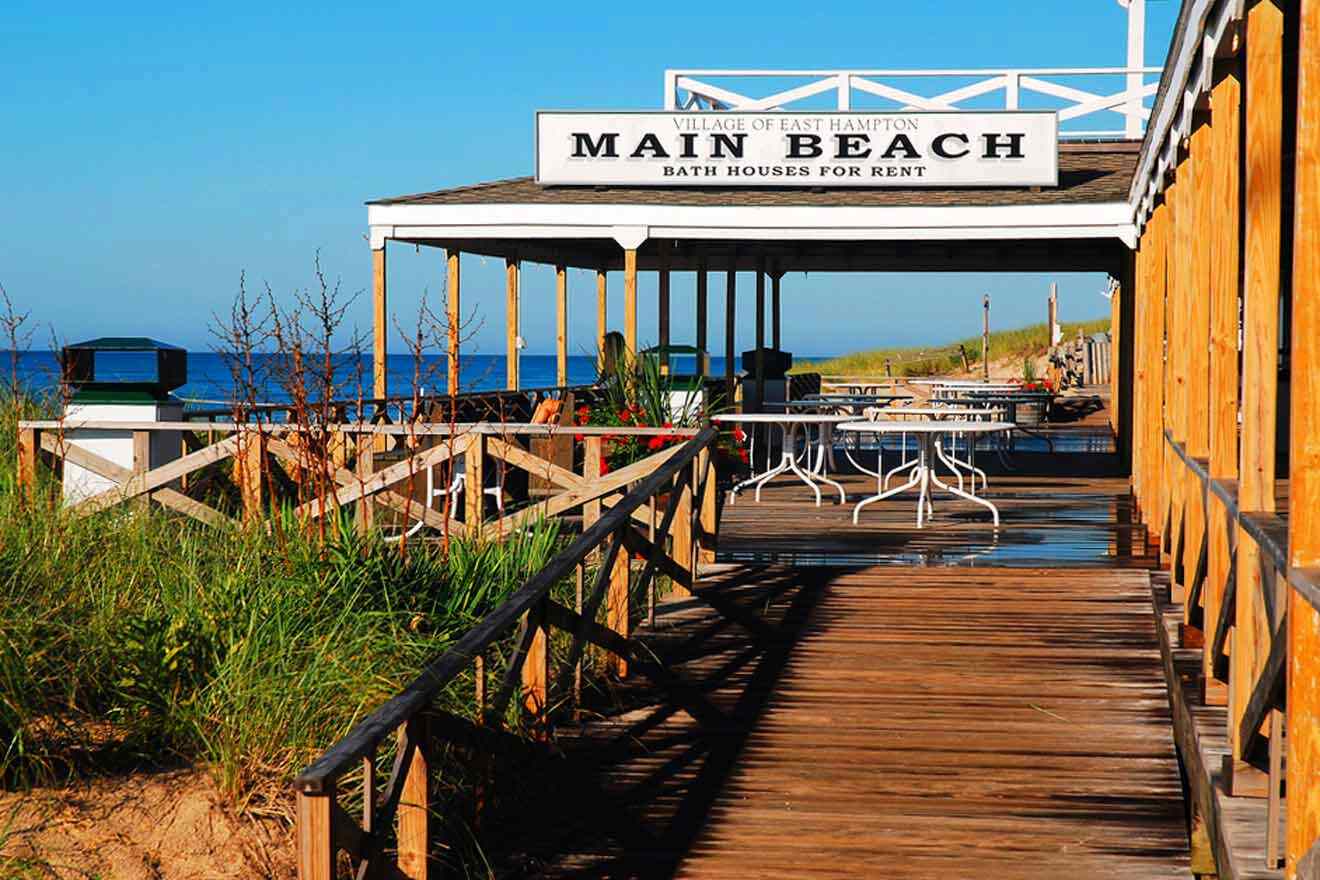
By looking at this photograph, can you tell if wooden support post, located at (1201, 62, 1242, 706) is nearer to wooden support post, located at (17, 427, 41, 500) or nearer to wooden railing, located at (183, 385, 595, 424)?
wooden railing, located at (183, 385, 595, 424)

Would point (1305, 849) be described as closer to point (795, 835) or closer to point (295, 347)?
point (795, 835)

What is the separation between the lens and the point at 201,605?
5738mm

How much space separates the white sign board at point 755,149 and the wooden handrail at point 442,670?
943cm

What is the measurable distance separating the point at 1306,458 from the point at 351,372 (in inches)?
185

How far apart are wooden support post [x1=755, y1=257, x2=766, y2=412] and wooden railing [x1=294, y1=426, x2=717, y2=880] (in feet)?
27.0

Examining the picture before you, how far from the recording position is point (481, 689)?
5.14 metres

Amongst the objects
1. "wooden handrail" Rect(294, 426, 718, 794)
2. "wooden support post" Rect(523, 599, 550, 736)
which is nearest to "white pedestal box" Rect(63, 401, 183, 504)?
"wooden handrail" Rect(294, 426, 718, 794)

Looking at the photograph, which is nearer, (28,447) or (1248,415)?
(1248,415)

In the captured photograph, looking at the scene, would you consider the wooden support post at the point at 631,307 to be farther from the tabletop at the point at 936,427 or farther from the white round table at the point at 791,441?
the tabletop at the point at 936,427

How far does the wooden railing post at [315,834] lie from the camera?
3246 millimetres

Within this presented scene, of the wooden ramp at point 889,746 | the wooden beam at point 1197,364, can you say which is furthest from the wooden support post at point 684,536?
the wooden beam at point 1197,364

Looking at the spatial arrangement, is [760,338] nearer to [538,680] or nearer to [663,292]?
[663,292]

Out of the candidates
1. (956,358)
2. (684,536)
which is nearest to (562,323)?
(684,536)

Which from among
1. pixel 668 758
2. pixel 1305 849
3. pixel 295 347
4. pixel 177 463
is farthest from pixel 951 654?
pixel 177 463
